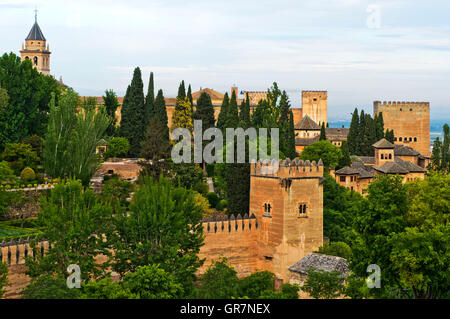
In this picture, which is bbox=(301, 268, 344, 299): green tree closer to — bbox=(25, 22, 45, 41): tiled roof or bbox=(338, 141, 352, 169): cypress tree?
bbox=(338, 141, 352, 169): cypress tree

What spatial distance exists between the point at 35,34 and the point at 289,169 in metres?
62.6

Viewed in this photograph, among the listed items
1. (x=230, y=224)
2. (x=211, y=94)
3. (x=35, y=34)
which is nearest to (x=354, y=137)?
(x=211, y=94)

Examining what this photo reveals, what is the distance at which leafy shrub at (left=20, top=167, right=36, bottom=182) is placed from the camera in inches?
1516

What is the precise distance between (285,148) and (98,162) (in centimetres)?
1362

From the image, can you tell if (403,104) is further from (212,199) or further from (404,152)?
(212,199)

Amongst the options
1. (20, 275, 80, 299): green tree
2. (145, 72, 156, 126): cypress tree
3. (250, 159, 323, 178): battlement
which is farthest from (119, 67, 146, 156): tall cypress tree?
(20, 275, 80, 299): green tree

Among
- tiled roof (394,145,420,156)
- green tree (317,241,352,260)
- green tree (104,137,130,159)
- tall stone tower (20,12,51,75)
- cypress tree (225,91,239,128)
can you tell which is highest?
tall stone tower (20,12,51,75)

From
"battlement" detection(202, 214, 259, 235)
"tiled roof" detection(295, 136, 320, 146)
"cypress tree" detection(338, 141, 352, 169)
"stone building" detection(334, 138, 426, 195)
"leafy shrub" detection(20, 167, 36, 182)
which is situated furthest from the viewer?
"tiled roof" detection(295, 136, 320, 146)

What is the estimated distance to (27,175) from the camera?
38656 mm

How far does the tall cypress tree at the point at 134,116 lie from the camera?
51.2 meters

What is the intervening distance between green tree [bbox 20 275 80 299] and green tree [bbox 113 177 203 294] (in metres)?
2.90

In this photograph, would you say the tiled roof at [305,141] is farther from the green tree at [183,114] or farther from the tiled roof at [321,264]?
the tiled roof at [321,264]
